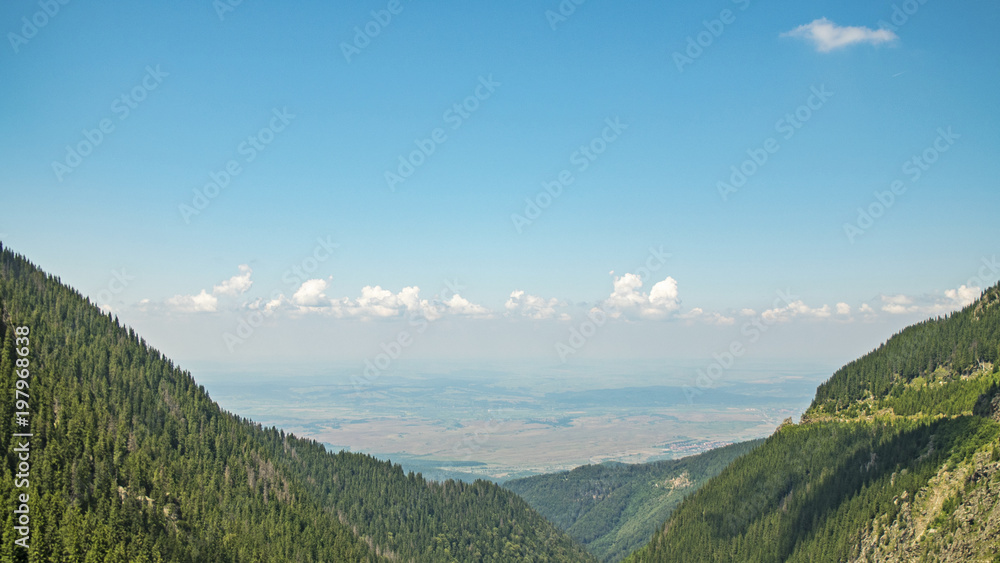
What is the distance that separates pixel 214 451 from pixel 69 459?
55.2 m

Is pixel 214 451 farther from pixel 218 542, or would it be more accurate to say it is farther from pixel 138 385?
pixel 218 542

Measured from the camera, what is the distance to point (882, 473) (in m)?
130

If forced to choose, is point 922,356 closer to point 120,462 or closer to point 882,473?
point 882,473

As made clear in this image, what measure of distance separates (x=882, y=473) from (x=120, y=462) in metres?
146

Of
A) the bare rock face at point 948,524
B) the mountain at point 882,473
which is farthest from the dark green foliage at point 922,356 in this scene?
the bare rock face at point 948,524

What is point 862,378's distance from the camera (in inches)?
7067

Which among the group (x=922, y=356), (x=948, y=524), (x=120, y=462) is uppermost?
(x=922, y=356)

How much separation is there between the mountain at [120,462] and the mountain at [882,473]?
312ft

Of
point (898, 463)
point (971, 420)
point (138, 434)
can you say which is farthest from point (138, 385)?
point (971, 420)

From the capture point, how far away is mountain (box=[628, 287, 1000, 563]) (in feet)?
338

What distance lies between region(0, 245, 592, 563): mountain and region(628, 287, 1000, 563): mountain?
9498 centimetres

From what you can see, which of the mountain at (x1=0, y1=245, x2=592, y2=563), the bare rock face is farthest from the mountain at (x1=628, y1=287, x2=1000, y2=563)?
the mountain at (x1=0, y1=245, x2=592, y2=563)

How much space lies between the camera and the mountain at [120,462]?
97.9 metres

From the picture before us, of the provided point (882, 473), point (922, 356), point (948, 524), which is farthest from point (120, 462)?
point (922, 356)
